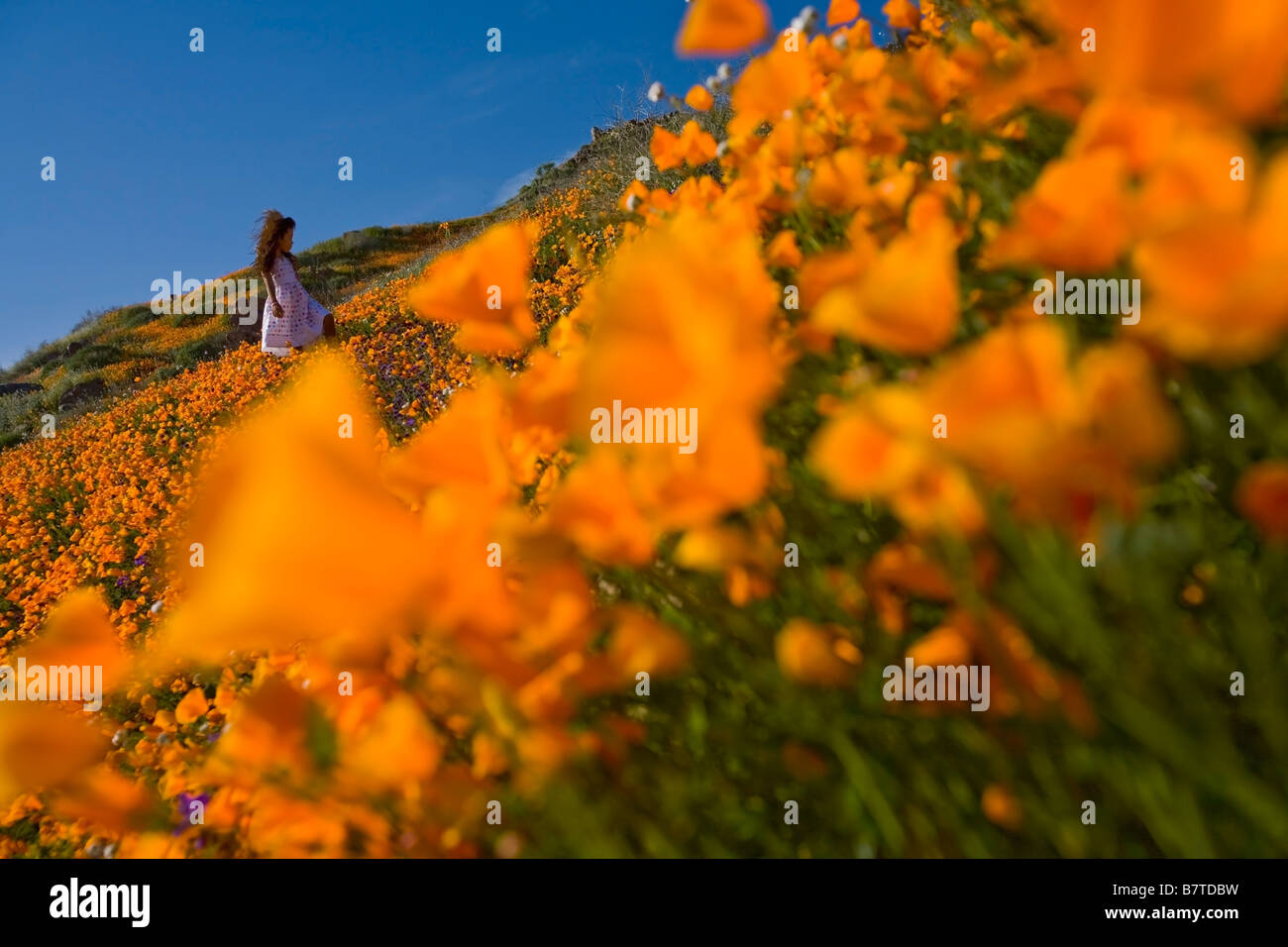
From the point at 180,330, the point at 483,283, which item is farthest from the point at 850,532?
the point at 180,330

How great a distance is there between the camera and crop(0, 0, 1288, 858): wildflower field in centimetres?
53

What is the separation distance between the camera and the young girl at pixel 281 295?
6812 mm

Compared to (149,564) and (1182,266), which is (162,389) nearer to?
(149,564)

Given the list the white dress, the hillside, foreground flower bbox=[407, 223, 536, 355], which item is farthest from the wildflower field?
the hillside

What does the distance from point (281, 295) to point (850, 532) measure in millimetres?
6835

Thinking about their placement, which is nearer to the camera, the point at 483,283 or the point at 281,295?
the point at 483,283

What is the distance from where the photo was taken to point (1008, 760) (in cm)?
82

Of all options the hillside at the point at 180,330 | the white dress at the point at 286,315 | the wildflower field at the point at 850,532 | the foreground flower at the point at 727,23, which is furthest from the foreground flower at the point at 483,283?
the hillside at the point at 180,330

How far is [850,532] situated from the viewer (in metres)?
1.08

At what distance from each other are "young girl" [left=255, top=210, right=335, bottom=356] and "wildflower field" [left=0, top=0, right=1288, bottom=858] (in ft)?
20.4

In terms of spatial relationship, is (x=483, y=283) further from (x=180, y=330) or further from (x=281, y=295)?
(x=180, y=330)

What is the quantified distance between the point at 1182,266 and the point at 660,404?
0.34 metres

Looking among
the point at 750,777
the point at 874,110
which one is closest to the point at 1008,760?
the point at 750,777

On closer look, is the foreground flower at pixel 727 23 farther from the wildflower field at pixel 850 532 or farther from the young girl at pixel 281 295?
the young girl at pixel 281 295
